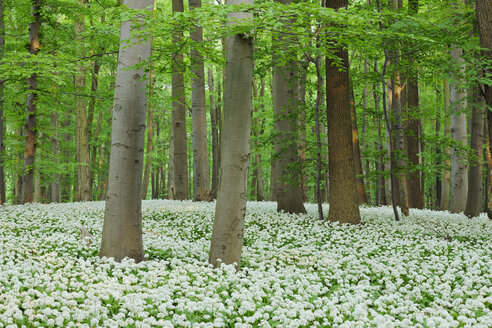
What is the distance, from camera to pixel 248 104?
19.0 ft

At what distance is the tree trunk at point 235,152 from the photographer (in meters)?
5.72

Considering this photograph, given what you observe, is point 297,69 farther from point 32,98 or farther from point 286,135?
point 32,98

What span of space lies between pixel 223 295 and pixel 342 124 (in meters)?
6.72

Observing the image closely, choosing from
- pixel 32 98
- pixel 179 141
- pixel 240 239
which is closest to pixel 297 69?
pixel 179 141

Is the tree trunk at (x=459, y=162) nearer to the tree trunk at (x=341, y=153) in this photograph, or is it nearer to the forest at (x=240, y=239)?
the forest at (x=240, y=239)

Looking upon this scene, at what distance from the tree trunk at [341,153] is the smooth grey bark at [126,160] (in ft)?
18.4

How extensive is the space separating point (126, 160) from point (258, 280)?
2.84 m

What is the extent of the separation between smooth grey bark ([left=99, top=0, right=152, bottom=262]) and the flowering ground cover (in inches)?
14.9

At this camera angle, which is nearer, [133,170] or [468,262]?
[133,170]

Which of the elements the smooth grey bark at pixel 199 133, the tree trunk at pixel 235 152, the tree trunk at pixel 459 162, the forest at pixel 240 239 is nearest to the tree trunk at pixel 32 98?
the forest at pixel 240 239

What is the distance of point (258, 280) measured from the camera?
17.3 feet

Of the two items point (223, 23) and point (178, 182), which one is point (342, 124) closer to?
point (223, 23)

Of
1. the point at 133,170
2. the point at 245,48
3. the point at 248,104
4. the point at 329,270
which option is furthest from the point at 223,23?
the point at 329,270

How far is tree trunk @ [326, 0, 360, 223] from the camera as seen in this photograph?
9992 millimetres
